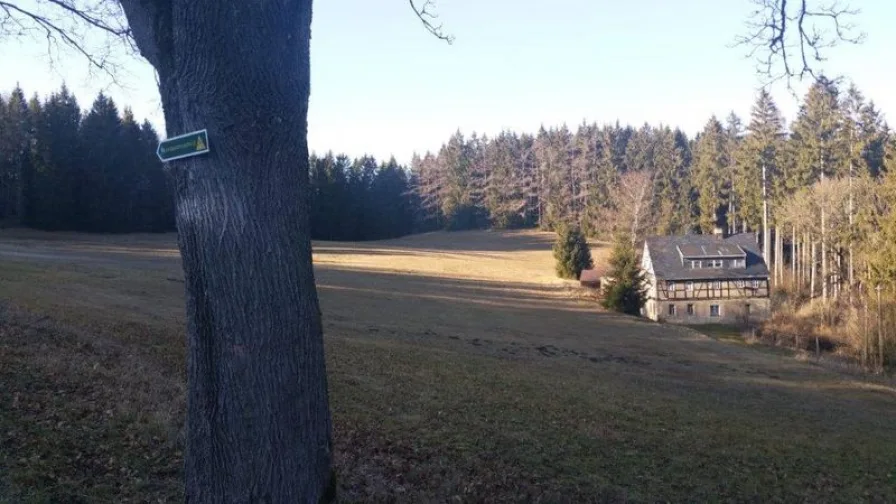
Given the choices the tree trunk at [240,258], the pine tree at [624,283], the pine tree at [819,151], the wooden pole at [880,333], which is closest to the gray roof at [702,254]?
the pine tree at [819,151]

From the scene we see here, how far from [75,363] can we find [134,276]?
87.2ft

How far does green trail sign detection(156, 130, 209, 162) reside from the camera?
3.13 metres

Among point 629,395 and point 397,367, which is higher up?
point 397,367

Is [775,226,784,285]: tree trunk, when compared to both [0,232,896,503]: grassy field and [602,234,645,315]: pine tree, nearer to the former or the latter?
[602,234,645,315]: pine tree

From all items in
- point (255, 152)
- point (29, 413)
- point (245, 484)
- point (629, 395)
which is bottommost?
point (629, 395)

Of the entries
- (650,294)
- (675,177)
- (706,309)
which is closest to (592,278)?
(650,294)

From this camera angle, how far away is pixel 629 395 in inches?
683

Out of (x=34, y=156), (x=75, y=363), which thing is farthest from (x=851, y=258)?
(x=34, y=156)

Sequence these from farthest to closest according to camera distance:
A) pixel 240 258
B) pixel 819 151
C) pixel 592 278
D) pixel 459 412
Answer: pixel 592 278 < pixel 819 151 < pixel 459 412 < pixel 240 258

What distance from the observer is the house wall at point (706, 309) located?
5562cm

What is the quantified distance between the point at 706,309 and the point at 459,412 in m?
50.2

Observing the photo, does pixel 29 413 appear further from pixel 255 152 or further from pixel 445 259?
pixel 445 259

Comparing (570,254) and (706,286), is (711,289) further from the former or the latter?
(570,254)

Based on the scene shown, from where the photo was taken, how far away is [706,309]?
56.8 metres
